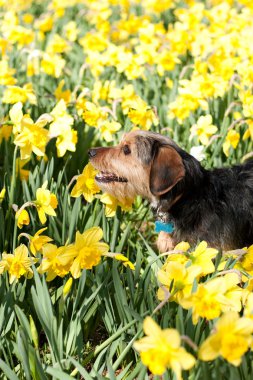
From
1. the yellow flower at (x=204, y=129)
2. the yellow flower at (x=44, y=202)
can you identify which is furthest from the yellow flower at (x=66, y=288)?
the yellow flower at (x=204, y=129)

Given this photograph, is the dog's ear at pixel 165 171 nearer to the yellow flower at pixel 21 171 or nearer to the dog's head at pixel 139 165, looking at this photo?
the dog's head at pixel 139 165

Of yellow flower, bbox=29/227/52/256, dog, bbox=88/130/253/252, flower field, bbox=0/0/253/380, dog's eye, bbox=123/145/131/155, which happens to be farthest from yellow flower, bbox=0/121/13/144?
yellow flower, bbox=29/227/52/256

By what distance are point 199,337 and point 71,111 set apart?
9.46 ft

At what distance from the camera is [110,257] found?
2875 millimetres

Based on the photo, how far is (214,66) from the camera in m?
5.11

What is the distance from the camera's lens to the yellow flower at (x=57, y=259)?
2375mm

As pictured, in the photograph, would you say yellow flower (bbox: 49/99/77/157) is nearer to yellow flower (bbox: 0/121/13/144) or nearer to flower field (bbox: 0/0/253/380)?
flower field (bbox: 0/0/253/380)

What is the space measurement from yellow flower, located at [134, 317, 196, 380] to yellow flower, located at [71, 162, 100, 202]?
1.34 metres

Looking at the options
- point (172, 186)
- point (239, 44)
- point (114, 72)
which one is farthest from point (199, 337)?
point (114, 72)

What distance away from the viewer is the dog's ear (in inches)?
121

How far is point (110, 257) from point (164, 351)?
3.71 ft

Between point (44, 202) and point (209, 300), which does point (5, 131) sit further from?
point (209, 300)

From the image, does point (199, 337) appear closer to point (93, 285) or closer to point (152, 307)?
point (152, 307)

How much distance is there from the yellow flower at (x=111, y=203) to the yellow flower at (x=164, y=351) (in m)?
1.38
